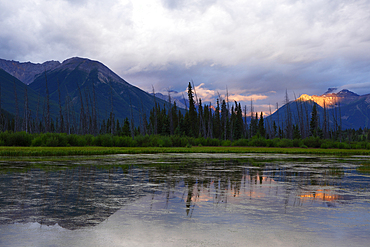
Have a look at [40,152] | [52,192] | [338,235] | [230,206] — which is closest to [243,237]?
[338,235]

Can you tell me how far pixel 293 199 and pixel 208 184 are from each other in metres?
4.44

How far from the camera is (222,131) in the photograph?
9519cm

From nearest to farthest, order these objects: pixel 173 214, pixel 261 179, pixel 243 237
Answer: pixel 243 237, pixel 173 214, pixel 261 179

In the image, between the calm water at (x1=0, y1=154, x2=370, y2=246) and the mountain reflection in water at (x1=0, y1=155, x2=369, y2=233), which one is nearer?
the calm water at (x1=0, y1=154, x2=370, y2=246)

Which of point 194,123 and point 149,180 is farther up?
point 194,123

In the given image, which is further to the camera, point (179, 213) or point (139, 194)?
point (139, 194)

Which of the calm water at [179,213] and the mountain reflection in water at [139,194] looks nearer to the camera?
the calm water at [179,213]

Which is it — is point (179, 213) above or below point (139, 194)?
below

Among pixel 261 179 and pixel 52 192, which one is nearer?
pixel 52 192

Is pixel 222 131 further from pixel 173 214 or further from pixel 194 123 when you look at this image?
pixel 173 214

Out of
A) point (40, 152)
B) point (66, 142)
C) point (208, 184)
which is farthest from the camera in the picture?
point (66, 142)

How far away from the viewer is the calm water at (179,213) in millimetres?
6594

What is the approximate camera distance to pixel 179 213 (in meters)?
8.84

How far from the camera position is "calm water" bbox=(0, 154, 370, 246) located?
6.59 meters
